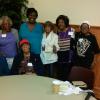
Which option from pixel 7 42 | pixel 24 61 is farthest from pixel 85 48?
pixel 7 42

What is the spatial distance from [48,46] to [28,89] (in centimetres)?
156

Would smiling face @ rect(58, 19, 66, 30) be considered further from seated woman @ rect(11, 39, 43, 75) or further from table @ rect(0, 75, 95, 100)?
table @ rect(0, 75, 95, 100)

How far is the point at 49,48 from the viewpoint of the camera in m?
4.44

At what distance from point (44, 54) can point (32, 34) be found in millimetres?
375

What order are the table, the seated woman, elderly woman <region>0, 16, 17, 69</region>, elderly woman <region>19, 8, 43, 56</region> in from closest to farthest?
the table, the seated woman, elderly woman <region>0, 16, 17, 69</region>, elderly woman <region>19, 8, 43, 56</region>

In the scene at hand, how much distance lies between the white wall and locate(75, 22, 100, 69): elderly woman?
20.4 inches

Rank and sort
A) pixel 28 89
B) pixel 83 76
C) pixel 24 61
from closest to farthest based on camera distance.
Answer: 1. pixel 28 89
2. pixel 83 76
3. pixel 24 61

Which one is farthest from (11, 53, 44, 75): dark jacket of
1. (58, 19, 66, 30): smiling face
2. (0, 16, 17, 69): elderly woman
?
(58, 19, 66, 30): smiling face

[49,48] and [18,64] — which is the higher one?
[49,48]

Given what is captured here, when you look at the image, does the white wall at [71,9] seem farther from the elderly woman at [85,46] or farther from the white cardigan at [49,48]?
the white cardigan at [49,48]

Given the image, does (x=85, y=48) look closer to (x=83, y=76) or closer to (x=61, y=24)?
(x=61, y=24)

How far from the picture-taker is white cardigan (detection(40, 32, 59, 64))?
4.38m

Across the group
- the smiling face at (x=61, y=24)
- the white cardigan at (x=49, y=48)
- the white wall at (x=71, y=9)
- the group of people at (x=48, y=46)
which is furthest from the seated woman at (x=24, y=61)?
the white wall at (x=71, y=9)

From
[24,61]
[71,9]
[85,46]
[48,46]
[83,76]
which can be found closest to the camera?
[83,76]
